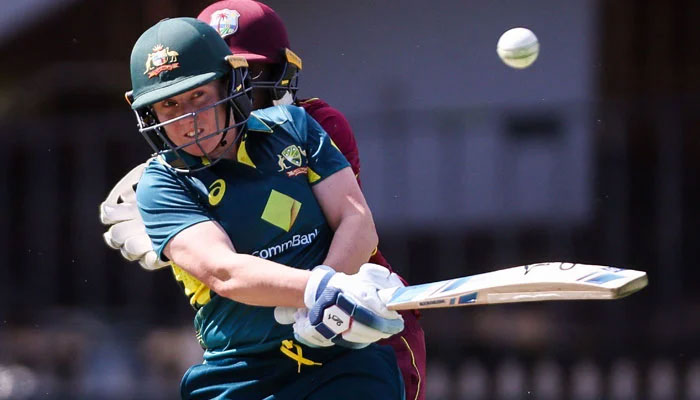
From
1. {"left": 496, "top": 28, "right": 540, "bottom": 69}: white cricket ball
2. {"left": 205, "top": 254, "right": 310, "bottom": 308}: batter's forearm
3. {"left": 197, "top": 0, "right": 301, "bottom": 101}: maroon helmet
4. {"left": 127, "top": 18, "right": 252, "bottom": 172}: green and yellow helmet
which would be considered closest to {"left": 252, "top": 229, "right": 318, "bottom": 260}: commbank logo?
{"left": 205, "top": 254, "right": 310, "bottom": 308}: batter's forearm

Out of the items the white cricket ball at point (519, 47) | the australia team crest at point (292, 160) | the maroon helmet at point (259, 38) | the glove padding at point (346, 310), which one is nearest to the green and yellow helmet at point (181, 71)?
the australia team crest at point (292, 160)

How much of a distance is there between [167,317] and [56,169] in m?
1.03

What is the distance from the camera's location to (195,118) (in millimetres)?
2963

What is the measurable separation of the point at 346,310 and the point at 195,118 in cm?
62

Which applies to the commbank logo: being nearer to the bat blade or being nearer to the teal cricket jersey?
the teal cricket jersey

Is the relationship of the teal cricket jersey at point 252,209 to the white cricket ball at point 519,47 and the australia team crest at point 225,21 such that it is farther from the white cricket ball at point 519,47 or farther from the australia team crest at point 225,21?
the white cricket ball at point 519,47

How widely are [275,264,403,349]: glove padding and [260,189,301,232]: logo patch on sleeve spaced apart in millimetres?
259

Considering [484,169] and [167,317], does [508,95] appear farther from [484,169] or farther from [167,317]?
[167,317]

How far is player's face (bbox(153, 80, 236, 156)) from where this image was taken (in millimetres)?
2979

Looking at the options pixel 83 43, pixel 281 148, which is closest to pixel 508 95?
pixel 83 43

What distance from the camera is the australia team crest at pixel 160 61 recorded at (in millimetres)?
2975

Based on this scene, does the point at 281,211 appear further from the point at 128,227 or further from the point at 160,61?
the point at 128,227

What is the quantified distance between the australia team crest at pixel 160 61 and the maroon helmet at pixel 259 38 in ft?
2.64

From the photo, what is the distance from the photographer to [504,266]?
6191mm
